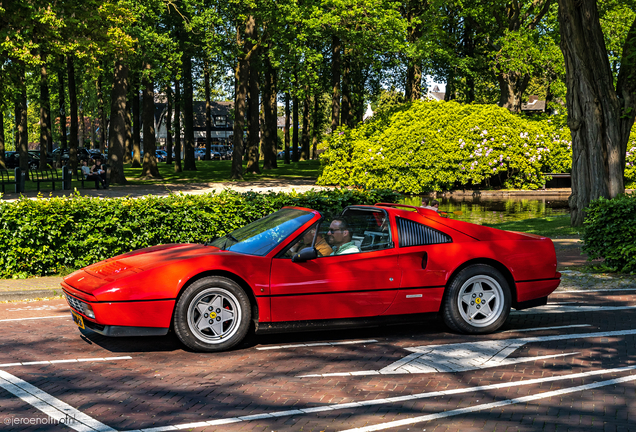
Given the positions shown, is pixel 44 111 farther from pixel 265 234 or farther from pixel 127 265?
pixel 265 234

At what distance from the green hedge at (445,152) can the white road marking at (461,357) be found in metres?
24.8

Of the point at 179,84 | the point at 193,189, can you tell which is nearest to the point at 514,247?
the point at 193,189

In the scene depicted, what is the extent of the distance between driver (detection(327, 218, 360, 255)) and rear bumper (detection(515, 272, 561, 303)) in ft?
6.21

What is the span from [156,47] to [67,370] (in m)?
26.7

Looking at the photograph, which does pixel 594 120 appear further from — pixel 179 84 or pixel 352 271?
pixel 179 84

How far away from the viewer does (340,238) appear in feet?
21.3

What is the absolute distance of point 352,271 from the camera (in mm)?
6254

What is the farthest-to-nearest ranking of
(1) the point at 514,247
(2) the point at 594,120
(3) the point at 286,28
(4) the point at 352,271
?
Answer: (3) the point at 286,28, (2) the point at 594,120, (1) the point at 514,247, (4) the point at 352,271

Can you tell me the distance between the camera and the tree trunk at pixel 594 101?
15.0 m

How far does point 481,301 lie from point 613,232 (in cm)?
465

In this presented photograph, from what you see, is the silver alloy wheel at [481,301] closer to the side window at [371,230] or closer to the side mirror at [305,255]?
the side window at [371,230]

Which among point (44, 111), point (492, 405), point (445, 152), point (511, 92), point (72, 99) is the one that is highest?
point (511, 92)

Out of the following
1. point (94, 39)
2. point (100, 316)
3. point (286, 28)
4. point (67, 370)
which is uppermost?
point (286, 28)

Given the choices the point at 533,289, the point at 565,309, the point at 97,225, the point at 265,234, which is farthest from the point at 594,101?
the point at 97,225
